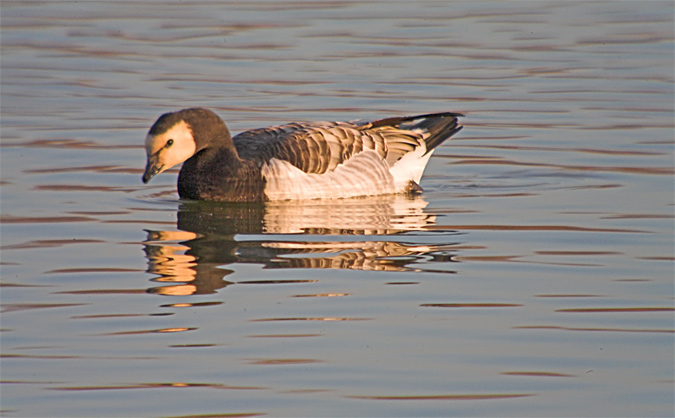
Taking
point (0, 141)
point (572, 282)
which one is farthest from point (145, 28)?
point (572, 282)

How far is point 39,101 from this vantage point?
17.1 m

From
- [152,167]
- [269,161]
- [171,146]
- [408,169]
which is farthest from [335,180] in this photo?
[152,167]

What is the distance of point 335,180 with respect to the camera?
442 inches

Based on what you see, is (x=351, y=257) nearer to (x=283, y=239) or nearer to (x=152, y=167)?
(x=283, y=239)

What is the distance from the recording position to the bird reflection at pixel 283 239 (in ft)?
27.5

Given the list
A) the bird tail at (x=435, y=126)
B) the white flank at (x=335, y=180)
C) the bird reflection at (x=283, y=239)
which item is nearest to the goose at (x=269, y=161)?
the white flank at (x=335, y=180)

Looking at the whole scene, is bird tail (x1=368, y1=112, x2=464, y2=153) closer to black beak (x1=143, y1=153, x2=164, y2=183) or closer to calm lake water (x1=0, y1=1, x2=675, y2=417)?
calm lake water (x1=0, y1=1, x2=675, y2=417)

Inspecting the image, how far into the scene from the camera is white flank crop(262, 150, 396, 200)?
10.9 m

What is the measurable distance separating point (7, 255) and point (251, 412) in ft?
12.8

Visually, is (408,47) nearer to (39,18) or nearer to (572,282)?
(39,18)

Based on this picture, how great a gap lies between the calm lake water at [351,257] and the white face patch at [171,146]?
0.50 metres

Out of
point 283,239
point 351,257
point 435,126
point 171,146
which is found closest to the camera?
point 351,257

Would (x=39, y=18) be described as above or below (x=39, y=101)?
above

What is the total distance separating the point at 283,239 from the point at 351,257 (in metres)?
0.85
